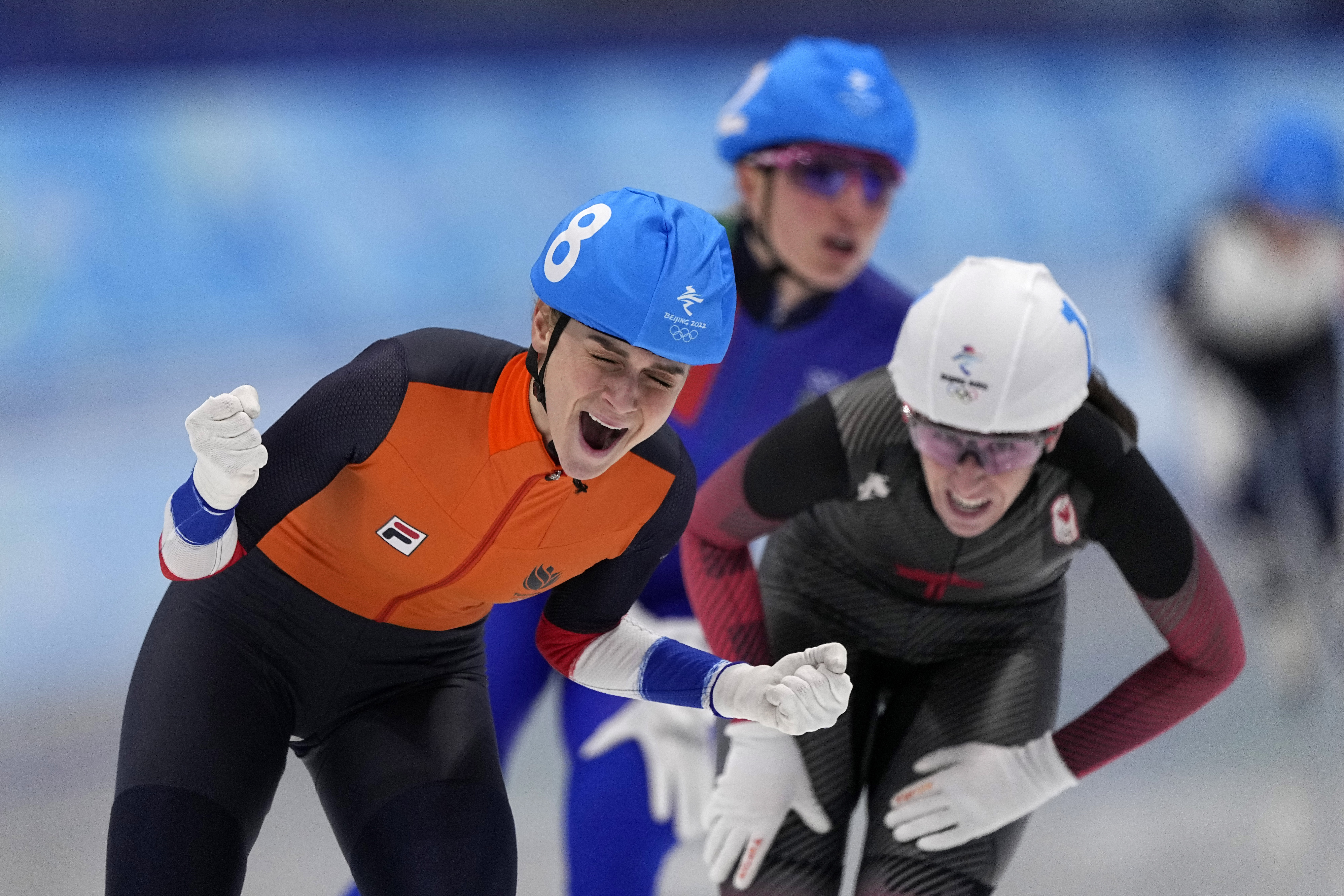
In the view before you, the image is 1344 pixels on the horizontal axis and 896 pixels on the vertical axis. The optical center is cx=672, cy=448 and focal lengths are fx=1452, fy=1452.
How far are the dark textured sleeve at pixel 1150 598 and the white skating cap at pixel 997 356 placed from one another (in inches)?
5.2

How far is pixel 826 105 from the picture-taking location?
3359 millimetres

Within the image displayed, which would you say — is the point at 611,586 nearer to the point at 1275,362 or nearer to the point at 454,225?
the point at 1275,362

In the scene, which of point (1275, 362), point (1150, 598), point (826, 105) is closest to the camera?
point (1150, 598)

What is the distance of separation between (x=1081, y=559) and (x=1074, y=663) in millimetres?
1071

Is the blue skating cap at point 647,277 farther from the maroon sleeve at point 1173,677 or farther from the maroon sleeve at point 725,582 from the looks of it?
the maroon sleeve at point 1173,677

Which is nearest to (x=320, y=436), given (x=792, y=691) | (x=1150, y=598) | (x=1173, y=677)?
(x=792, y=691)

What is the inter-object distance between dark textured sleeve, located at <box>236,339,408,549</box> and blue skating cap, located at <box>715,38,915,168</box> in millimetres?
1564

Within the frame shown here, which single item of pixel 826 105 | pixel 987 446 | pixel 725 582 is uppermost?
pixel 826 105

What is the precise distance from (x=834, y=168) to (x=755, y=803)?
1500 millimetres

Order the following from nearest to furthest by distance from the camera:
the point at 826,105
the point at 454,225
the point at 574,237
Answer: the point at 574,237 → the point at 826,105 → the point at 454,225

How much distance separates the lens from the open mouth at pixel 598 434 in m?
2.09

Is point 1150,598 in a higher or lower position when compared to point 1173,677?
higher

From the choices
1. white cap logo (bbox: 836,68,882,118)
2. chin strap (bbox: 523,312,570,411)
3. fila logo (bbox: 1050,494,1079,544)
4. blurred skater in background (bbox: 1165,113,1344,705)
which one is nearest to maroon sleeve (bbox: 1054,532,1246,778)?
fila logo (bbox: 1050,494,1079,544)

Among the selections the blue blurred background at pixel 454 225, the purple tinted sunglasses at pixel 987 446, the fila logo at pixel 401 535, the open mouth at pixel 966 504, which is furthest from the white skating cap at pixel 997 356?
the blue blurred background at pixel 454 225
